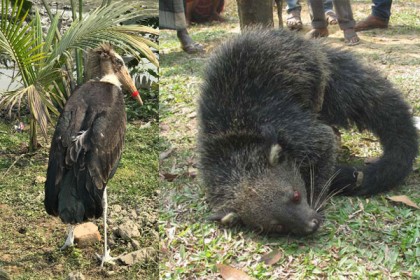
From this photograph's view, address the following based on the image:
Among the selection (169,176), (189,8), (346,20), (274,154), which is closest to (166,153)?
(169,176)

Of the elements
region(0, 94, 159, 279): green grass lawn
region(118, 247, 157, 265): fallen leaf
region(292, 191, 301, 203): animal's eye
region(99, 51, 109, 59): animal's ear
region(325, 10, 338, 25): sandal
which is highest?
region(99, 51, 109, 59): animal's ear

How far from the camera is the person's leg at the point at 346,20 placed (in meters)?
7.99

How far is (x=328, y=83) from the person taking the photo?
15.5 feet

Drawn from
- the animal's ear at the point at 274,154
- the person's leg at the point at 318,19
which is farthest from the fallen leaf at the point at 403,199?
the person's leg at the point at 318,19

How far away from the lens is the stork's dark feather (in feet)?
13.0

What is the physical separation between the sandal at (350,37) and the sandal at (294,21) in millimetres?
830

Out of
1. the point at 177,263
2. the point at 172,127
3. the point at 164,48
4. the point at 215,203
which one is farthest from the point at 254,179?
the point at 164,48

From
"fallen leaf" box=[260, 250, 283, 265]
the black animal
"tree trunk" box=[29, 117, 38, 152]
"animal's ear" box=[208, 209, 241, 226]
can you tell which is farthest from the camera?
"tree trunk" box=[29, 117, 38, 152]

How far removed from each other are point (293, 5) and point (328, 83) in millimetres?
4442

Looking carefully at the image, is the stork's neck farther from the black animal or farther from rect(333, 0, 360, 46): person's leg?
rect(333, 0, 360, 46): person's leg

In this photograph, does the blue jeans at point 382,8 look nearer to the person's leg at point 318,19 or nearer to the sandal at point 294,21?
the person's leg at point 318,19

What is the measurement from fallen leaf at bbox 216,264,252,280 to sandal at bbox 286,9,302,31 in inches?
230

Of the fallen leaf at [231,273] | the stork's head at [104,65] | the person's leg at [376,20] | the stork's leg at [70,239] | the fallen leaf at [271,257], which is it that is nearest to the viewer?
the fallen leaf at [231,273]

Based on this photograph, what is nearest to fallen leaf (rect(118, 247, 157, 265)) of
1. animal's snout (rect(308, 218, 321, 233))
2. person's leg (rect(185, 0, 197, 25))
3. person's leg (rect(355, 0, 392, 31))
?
animal's snout (rect(308, 218, 321, 233))
